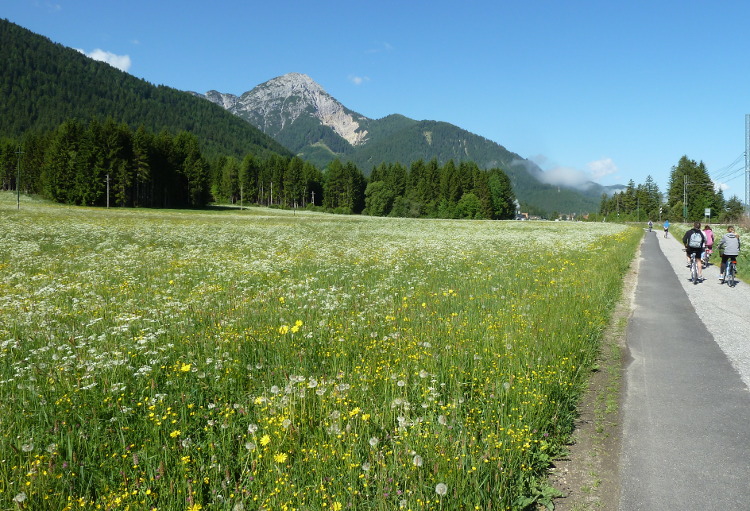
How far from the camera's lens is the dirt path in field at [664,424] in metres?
3.98

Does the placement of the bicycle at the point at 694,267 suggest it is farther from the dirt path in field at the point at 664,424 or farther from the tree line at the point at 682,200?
the tree line at the point at 682,200

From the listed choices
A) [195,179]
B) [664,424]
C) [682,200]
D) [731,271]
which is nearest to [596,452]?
[664,424]

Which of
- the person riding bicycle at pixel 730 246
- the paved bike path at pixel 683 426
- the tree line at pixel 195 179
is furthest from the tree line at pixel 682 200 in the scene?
the paved bike path at pixel 683 426

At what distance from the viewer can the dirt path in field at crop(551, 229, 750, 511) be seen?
3976mm

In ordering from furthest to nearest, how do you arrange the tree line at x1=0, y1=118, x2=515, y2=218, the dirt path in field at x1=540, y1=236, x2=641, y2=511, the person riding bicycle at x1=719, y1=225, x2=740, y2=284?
1. the tree line at x1=0, y1=118, x2=515, y2=218
2. the person riding bicycle at x1=719, y1=225, x2=740, y2=284
3. the dirt path in field at x1=540, y1=236, x2=641, y2=511

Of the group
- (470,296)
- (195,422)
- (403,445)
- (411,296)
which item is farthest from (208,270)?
(403,445)

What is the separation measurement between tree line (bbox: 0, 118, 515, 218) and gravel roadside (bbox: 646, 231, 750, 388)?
300 ft

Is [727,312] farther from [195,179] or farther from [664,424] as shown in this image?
[195,179]

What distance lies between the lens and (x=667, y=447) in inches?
186

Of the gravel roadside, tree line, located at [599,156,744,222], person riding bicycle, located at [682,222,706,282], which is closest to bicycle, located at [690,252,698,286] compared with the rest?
person riding bicycle, located at [682,222,706,282]

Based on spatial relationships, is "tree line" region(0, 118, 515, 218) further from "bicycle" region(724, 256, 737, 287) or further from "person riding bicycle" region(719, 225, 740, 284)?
"bicycle" region(724, 256, 737, 287)

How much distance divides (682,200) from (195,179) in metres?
138

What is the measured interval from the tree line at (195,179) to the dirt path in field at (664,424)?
9302cm

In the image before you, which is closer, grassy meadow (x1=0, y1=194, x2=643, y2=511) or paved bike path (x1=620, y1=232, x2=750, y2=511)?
grassy meadow (x1=0, y1=194, x2=643, y2=511)
